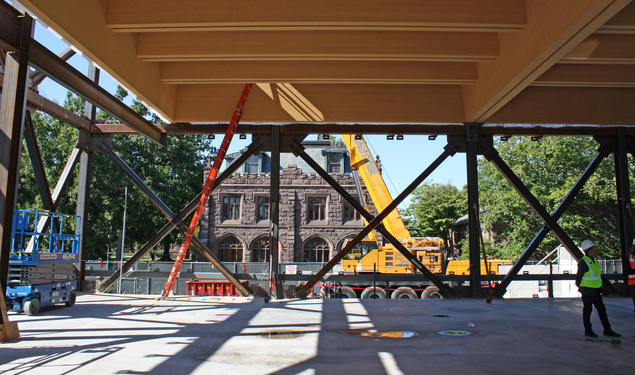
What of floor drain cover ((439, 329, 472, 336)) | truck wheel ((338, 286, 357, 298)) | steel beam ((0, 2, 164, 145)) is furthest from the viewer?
truck wheel ((338, 286, 357, 298))

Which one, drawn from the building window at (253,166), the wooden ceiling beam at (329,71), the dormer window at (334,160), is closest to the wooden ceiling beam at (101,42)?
the wooden ceiling beam at (329,71)

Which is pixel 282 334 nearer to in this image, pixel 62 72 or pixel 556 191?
pixel 62 72

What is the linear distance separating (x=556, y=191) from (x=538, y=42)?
25.7 meters

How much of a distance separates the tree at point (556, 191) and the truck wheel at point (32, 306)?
1200 inches

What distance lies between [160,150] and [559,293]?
32341mm

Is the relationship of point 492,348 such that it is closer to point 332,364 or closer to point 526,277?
point 332,364

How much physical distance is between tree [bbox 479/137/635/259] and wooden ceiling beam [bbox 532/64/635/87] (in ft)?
69.4

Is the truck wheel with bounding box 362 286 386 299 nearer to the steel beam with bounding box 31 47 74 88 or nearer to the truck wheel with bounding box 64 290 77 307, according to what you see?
the truck wheel with bounding box 64 290 77 307

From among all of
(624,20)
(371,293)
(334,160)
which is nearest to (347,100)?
(624,20)

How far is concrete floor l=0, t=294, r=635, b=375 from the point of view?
19.2 ft

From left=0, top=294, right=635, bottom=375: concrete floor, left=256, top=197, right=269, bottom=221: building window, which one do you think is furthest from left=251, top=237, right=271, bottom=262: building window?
left=0, top=294, right=635, bottom=375: concrete floor

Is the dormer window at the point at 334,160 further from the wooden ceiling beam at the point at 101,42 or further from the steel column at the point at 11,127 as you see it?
the steel column at the point at 11,127

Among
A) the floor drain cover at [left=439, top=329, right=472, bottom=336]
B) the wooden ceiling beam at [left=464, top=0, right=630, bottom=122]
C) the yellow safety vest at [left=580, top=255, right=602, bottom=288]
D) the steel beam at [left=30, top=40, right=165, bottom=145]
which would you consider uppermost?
the wooden ceiling beam at [left=464, top=0, right=630, bottom=122]

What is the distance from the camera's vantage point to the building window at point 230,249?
40.9 m
